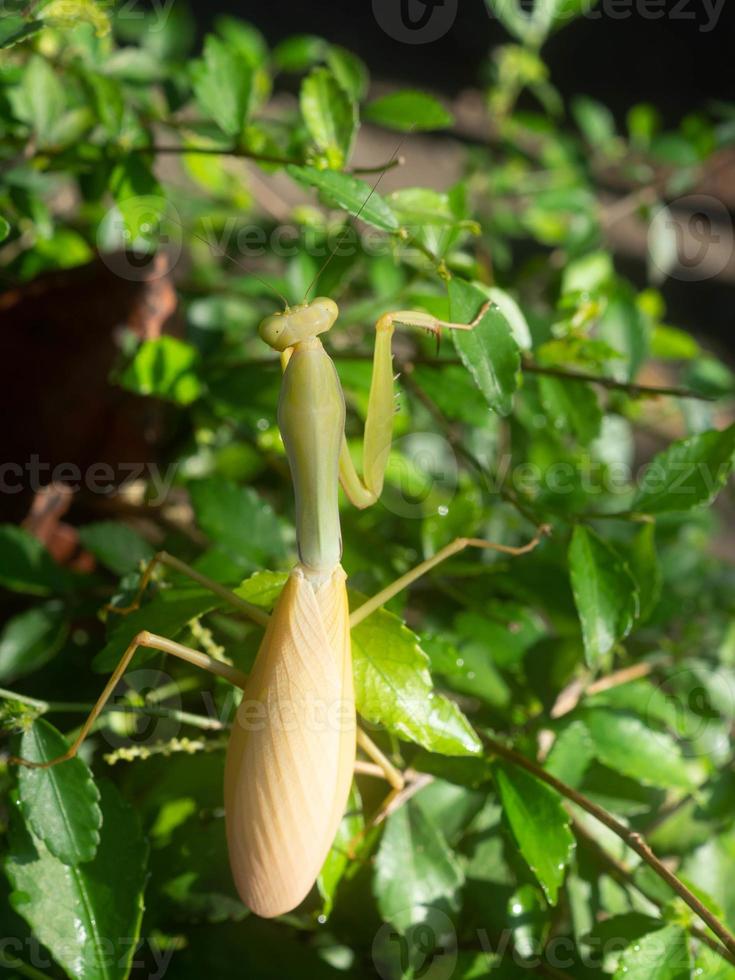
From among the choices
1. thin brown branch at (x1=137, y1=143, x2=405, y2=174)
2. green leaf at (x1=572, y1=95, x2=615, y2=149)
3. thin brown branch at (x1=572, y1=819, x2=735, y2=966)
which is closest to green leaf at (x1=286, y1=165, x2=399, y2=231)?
thin brown branch at (x1=137, y1=143, x2=405, y2=174)

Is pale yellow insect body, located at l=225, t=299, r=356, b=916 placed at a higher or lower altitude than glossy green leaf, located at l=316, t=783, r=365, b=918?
higher

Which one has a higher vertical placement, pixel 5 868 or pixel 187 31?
pixel 187 31

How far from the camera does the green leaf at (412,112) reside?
128 cm

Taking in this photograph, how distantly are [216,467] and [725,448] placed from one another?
2.88 ft

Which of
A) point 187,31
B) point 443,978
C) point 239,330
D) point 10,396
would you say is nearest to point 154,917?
point 443,978

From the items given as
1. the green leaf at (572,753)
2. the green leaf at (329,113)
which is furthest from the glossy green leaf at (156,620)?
the green leaf at (329,113)

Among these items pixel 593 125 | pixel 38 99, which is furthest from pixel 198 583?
pixel 593 125

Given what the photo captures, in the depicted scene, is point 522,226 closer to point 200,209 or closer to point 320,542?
point 200,209

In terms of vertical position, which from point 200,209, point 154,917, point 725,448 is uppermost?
point 725,448

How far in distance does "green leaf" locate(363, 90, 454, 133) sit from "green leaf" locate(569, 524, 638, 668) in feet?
2.16

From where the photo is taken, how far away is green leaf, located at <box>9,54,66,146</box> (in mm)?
1287

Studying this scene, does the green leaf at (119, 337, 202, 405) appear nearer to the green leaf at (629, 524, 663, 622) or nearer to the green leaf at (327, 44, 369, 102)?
the green leaf at (327, 44, 369, 102)

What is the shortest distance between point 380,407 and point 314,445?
0.38 ft

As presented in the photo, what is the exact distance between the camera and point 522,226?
2344 mm
